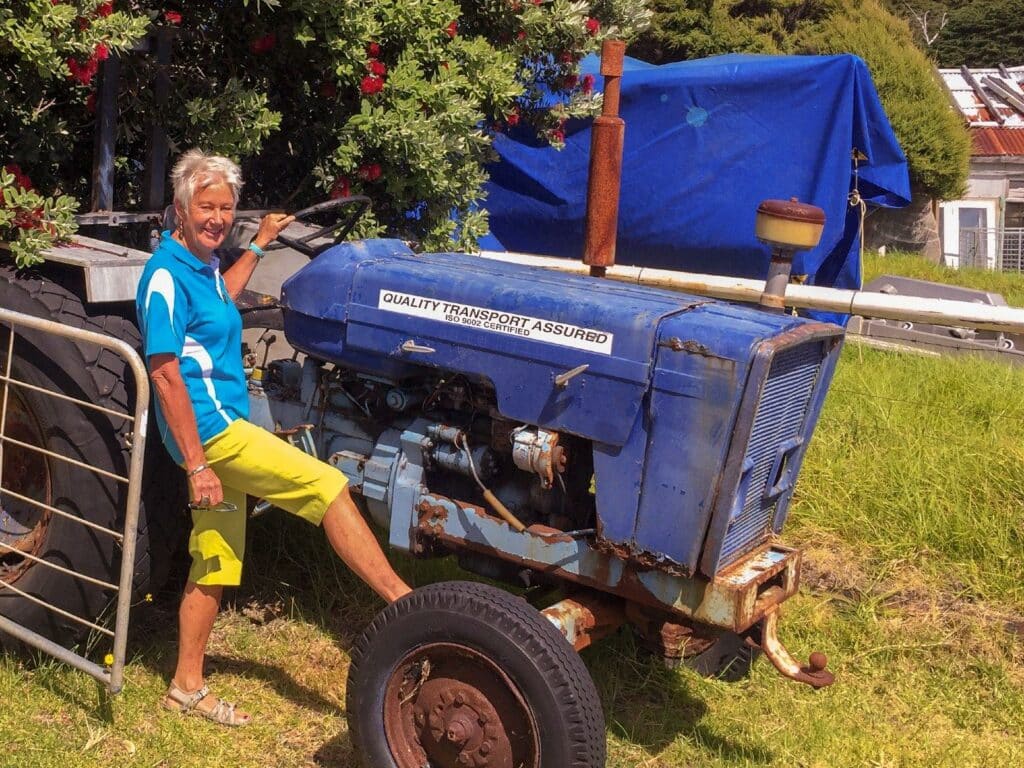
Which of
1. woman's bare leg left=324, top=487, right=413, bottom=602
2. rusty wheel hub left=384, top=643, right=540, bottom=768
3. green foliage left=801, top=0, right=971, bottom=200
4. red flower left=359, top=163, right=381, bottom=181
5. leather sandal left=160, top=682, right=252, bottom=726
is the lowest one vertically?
leather sandal left=160, top=682, right=252, bottom=726

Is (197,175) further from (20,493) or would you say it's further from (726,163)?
(726,163)

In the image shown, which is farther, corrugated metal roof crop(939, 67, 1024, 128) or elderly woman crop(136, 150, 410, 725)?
corrugated metal roof crop(939, 67, 1024, 128)

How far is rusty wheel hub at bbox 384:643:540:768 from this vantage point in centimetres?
285

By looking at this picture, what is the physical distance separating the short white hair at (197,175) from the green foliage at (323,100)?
0.85m

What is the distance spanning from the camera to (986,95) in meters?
26.3

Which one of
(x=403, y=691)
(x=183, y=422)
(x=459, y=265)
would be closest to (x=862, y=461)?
(x=459, y=265)

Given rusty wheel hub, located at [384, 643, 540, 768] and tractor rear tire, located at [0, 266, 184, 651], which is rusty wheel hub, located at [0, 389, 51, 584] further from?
rusty wheel hub, located at [384, 643, 540, 768]

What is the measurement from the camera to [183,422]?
3080 mm

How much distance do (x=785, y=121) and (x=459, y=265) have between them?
4.68 meters

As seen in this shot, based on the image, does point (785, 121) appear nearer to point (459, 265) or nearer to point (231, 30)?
point (231, 30)

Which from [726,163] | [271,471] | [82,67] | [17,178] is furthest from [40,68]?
[726,163]

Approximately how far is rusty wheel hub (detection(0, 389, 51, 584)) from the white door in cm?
1934

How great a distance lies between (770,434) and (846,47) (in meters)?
15.6

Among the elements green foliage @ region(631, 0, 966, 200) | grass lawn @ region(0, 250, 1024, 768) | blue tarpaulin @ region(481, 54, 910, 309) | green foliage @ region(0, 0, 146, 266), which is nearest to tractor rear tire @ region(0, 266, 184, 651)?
green foliage @ region(0, 0, 146, 266)
